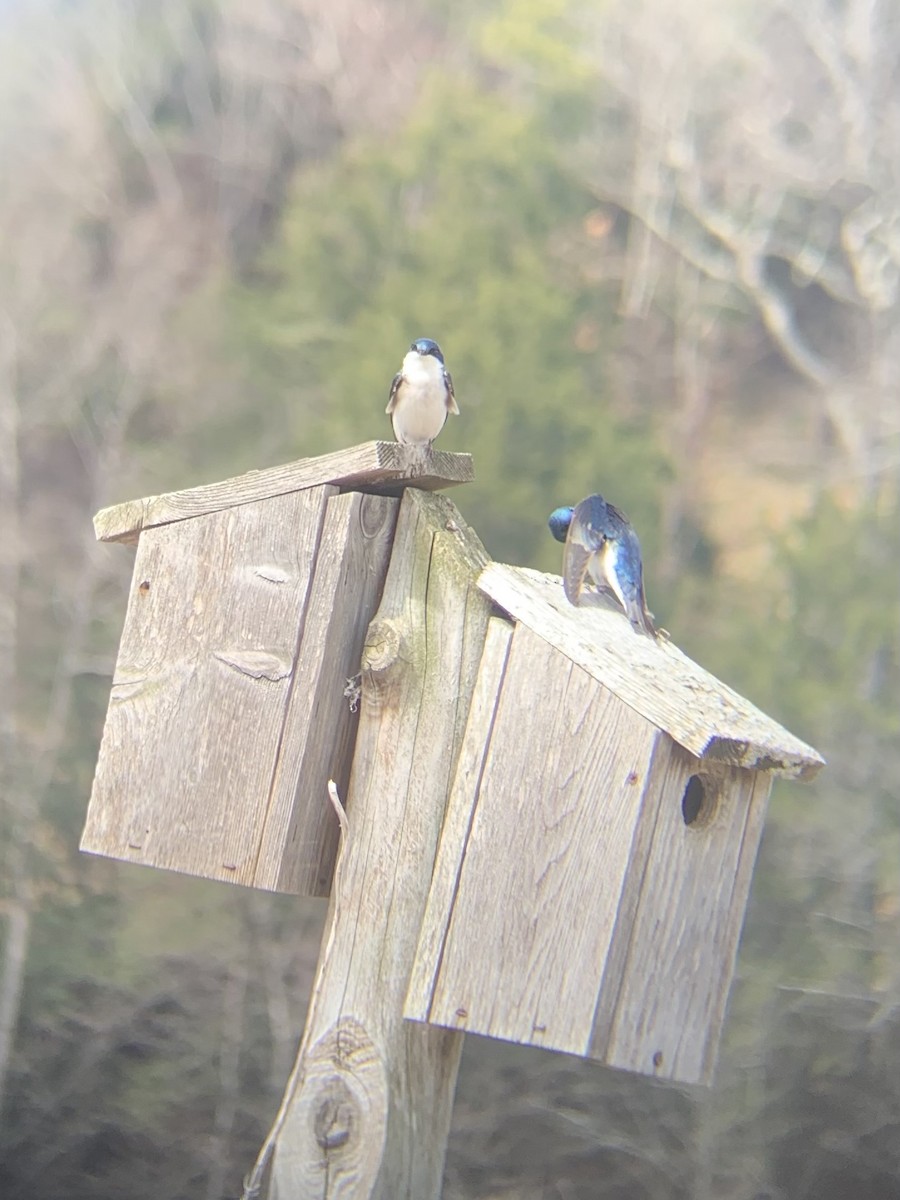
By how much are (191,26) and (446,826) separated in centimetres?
2238

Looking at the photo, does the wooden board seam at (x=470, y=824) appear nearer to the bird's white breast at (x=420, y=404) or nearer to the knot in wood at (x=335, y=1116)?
the knot in wood at (x=335, y=1116)

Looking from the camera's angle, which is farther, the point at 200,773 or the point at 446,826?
the point at 200,773

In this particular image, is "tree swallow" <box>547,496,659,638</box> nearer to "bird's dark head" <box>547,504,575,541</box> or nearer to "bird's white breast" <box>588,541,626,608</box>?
"bird's white breast" <box>588,541,626,608</box>

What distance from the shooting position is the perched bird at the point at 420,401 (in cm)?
404

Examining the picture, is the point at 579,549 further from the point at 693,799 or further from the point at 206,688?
the point at 206,688

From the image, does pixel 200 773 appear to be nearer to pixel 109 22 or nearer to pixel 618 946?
pixel 618 946

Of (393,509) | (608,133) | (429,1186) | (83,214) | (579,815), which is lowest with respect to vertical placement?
(429,1186)

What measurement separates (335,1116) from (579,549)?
3.71 feet

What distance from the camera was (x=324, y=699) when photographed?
2574mm

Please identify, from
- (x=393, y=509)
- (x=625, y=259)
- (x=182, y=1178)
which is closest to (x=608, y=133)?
(x=625, y=259)

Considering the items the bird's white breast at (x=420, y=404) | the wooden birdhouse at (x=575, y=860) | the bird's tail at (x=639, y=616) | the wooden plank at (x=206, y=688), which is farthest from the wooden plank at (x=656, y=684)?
the bird's white breast at (x=420, y=404)

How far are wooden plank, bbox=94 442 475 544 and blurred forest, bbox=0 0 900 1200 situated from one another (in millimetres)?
5577

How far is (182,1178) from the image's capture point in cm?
751

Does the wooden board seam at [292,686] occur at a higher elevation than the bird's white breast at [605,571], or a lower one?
lower
